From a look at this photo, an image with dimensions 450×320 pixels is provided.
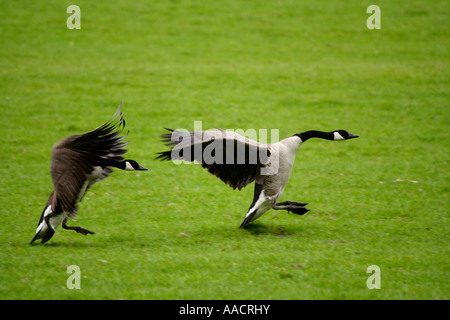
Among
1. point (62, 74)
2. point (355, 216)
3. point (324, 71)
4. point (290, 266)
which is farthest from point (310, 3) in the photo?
point (290, 266)

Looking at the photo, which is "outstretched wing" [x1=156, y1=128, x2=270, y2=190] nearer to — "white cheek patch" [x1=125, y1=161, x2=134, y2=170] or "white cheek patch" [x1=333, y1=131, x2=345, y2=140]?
"white cheek patch" [x1=125, y1=161, x2=134, y2=170]

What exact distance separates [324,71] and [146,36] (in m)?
7.55

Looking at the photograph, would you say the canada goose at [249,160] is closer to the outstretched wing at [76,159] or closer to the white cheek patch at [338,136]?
the white cheek patch at [338,136]

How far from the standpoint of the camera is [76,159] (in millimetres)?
6422

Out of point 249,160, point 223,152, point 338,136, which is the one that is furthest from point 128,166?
point 338,136

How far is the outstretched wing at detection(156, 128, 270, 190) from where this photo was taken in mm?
6617

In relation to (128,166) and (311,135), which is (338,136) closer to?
(311,135)

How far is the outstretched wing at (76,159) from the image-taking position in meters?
6.32

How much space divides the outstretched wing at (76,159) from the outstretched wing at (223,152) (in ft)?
2.45

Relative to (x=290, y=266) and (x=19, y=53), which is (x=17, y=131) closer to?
(x=19, y=53)

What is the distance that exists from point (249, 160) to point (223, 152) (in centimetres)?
47

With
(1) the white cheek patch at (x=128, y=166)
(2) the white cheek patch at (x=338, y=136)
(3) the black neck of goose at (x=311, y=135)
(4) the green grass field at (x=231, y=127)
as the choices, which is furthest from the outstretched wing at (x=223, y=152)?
(2) the white cheek patch at (x=338, y=136)

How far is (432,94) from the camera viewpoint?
1552cm

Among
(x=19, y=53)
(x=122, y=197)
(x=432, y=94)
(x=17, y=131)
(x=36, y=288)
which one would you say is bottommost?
(x=36, y=288)
